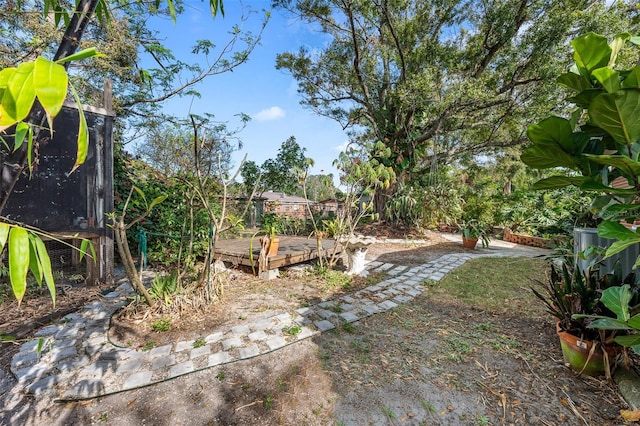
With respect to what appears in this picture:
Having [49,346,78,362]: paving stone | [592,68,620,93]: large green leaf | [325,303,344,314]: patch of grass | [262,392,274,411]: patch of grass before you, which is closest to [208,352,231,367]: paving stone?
[262,392,274,411]: patch of grass

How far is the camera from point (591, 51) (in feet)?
3.60

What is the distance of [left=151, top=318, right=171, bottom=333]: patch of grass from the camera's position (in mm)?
2492

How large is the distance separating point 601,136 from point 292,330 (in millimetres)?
2466

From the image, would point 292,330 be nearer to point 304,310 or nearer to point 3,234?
point 304,310

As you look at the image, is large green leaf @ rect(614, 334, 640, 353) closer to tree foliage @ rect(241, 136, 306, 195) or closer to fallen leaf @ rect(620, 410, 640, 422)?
fallen leaf @ rect(620, 410, 640, 422)

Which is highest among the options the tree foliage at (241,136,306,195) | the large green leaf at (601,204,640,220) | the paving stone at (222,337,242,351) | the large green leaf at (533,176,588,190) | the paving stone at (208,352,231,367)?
the tree foliage at (241,136,306,195)

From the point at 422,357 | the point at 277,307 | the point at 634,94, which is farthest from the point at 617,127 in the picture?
the point at 277,307

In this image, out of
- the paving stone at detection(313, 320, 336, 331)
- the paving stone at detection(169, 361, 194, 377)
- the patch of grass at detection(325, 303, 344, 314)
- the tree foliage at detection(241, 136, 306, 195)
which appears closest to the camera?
the paving stone at detection(169, 361, 194, 377)

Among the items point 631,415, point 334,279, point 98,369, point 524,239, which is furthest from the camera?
point 524,239

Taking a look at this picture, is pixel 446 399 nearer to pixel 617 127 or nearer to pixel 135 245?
pixel 617 127

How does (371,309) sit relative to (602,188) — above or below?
below

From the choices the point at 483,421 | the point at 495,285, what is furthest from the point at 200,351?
the point at 495,285

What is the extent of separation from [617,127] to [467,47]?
374 inches

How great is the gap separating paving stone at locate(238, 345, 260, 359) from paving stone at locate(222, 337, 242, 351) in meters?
0.09
